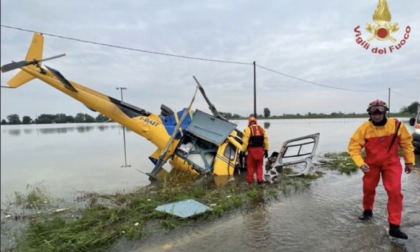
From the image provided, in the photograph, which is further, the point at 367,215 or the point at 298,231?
the point at 367,215

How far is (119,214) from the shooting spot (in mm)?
5945

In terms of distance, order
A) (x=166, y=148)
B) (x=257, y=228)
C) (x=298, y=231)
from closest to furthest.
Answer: (x=298, y=231) < (x=257, y=228) < (x=166, y=148)

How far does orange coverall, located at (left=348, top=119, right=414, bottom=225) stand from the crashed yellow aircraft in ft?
18.7

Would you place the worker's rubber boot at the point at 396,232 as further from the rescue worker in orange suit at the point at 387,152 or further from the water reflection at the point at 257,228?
the water reflection at the point at 257,228

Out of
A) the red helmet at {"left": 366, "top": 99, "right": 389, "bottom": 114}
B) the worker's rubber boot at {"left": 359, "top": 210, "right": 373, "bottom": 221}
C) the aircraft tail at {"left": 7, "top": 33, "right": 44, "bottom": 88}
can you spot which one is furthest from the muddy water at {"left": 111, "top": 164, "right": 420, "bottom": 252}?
the aircraft tail at {"left": 7, "top": 33, "right": 44, "bottom": 88}

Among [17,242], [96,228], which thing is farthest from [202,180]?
[17,242]

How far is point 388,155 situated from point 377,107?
0.68 m

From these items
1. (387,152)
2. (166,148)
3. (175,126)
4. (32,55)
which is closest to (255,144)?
(166,148)

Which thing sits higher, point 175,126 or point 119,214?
point 175,126

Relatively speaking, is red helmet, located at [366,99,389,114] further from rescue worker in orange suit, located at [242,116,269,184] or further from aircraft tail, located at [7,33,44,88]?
aircraft tail, located at [7,33,44,88]

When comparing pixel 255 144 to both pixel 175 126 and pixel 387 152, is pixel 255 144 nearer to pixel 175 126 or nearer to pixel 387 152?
pixel 175 126

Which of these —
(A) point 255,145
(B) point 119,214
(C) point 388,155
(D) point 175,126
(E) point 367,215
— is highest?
(D) point 175,126

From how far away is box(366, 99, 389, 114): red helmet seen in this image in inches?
173

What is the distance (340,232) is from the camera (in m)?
4.57
